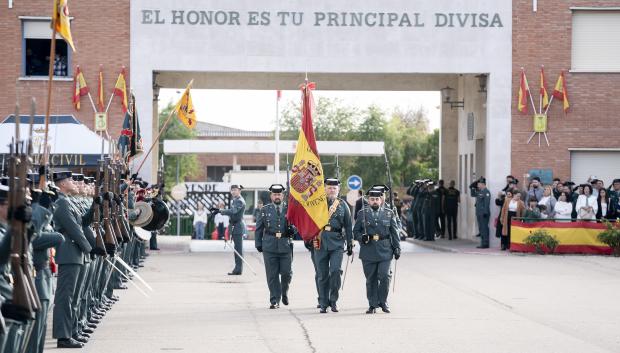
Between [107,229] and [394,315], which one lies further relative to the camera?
[394,315]

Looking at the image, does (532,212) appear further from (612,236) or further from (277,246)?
(277,246)

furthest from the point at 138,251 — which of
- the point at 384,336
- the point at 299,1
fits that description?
the point at 384,336

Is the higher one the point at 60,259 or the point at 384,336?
the point at 60,259

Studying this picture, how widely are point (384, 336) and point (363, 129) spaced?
69252 millimetres

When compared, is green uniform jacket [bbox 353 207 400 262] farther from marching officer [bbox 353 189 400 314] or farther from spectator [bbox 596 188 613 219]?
spectator [bbox 596 188 613 219]

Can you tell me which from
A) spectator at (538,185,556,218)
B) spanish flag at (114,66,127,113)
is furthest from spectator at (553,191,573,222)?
spanish flag at (114,66,127,113)

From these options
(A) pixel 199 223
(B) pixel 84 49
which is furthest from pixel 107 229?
(A) pixel 199 223

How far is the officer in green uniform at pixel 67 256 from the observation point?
12234mm

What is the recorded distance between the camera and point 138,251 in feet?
81.7

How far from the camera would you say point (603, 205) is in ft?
98.6

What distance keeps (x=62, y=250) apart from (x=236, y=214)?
11086 mm

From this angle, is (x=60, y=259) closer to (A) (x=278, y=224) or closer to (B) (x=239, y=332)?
(B) (x=239, y=332)

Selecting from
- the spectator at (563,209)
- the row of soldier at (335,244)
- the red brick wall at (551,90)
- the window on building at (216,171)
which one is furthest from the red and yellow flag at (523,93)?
the window on building at (216,171)

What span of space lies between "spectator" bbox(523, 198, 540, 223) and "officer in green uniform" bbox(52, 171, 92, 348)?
62.4 ft
